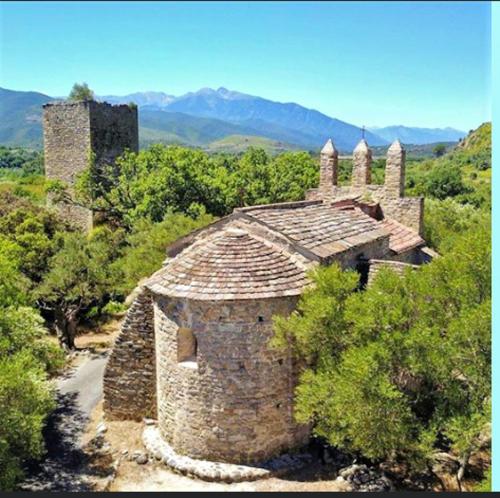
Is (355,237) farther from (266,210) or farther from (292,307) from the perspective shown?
(292,307)

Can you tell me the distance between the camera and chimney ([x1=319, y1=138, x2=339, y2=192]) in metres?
20.9

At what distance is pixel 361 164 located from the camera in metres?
20.5

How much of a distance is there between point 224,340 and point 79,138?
25.5 meters

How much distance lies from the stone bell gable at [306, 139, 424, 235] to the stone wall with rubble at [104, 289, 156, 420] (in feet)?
28.1

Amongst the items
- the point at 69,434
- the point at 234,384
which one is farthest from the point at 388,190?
the point at 69,434

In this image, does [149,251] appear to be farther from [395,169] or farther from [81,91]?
[81,91]

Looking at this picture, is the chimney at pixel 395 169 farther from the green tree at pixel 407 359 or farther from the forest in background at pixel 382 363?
the green tree at pixel 407 359

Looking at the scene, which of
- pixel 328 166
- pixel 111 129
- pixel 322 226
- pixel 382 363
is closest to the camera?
pixel 382 363

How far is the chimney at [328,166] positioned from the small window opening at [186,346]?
33.2 ft

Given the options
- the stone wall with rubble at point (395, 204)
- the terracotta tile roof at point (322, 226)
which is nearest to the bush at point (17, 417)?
the terracotta tile roof at point (322, 226)

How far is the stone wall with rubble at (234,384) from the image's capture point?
40.2 ft

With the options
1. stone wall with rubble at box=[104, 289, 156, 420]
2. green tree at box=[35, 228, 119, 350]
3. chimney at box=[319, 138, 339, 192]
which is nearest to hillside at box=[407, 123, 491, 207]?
chimney at box=[319, 138, 339, 192]

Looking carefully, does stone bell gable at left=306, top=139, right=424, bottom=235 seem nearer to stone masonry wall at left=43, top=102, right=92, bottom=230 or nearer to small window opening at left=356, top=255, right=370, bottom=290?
small window opening at left=356, top=255, right=370, bottom=290

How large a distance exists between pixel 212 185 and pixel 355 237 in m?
12.3
